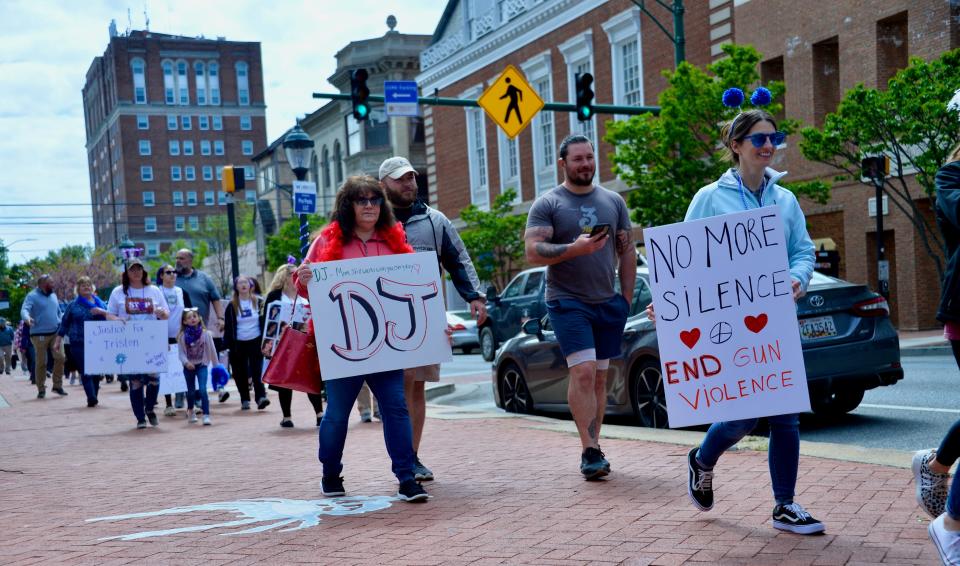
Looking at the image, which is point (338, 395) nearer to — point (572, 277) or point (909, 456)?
point (572, 277)

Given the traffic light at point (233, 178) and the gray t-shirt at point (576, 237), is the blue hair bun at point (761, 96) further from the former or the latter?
the traffic light at point (233, 178)

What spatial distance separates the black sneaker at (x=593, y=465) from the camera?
6.29 metres

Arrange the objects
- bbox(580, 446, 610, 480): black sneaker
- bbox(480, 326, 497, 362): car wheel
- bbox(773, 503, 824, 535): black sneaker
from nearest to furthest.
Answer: bbox(773, 503, 824, 535): black sneaker → bbox(580, 446, 610, 480): black sneaker → bbox(480, 326, 497, 362): car wheel

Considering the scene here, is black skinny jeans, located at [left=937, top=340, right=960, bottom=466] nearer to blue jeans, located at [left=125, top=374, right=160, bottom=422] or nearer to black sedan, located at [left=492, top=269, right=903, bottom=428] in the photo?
black sedan, located at [left=492, top=269, right=903, bottom=428]

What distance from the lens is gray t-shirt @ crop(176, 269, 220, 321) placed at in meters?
14.1

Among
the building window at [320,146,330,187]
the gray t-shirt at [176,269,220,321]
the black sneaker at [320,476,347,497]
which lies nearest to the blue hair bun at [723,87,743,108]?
the black sneaker at [320,476,347,497]

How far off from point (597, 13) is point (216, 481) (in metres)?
29.1

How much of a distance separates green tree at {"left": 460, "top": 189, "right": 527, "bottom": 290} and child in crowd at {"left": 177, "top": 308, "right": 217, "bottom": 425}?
75.4 ft

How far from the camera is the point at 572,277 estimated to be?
21.2 ft

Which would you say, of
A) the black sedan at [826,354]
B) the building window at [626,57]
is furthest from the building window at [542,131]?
the black sedan at [826,354]

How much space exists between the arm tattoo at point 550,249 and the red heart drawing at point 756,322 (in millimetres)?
1538

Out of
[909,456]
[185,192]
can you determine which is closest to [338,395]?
[909,456]

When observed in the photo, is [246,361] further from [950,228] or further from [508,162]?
[508,162]

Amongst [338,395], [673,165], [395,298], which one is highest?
[673,165]
